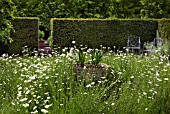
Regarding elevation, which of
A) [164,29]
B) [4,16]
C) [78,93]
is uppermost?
[4,16]

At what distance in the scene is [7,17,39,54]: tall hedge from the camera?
12.9m

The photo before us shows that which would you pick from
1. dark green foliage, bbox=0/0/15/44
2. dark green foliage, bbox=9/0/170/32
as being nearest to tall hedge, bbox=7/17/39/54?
dark green foliage, bbox=9/0/170/32

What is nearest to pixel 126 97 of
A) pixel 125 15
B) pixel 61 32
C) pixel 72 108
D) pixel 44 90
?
pixel 72 108

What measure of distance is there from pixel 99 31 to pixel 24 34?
2.61 m

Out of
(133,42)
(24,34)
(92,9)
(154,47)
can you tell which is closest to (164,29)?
(133,42)

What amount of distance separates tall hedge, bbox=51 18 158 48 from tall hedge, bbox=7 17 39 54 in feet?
2.16

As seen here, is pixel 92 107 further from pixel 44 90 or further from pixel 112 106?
pixel 44 90

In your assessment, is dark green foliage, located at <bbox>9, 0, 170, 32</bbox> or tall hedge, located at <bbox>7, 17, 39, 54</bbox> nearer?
tall hedge, located at <bbox>7, 17, 39, 54</bbox>

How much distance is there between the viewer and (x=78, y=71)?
538 centimetres

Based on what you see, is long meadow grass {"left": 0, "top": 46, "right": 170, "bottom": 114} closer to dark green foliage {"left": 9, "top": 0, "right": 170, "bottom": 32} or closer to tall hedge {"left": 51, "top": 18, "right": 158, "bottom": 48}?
tall hedge {"left": 51, "top": 18, "right": 158, "bottom": 48}

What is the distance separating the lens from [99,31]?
13.4m

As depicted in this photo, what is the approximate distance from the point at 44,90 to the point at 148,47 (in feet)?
27.1

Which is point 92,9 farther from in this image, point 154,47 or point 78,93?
point 78,93

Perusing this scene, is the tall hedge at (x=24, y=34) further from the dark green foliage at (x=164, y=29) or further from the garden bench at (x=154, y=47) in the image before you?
the dark green foliage at (x=164, y=29)
